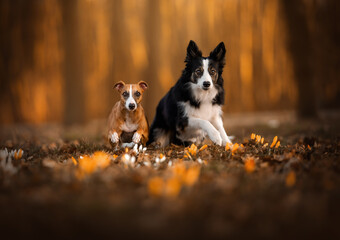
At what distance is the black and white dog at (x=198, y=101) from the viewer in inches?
150

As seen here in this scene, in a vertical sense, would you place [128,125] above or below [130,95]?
below

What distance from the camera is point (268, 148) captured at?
356 cm

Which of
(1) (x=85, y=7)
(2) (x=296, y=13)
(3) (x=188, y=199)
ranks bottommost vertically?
(3) (x=188, y=199)

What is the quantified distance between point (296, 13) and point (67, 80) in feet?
20.8

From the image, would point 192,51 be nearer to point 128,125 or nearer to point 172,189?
point 128,125

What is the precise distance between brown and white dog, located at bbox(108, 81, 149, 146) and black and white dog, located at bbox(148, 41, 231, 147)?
1.27ft

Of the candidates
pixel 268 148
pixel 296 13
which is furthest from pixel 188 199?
pixel 296 13

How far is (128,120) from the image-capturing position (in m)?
4.09

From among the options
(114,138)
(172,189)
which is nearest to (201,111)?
(114,138)

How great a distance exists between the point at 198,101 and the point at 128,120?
1.00m

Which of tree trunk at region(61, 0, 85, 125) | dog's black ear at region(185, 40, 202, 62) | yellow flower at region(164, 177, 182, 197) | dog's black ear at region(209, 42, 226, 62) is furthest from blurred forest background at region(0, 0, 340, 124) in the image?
yellow flower at region(164, 177, 182, 197)

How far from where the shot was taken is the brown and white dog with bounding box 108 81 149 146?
392cm

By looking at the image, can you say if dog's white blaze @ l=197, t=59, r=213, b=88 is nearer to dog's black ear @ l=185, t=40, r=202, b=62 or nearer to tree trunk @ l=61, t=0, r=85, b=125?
dog's black ear @ l=185, t=40, r=202, b=62

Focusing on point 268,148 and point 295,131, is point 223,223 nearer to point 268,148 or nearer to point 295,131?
point 268,148
